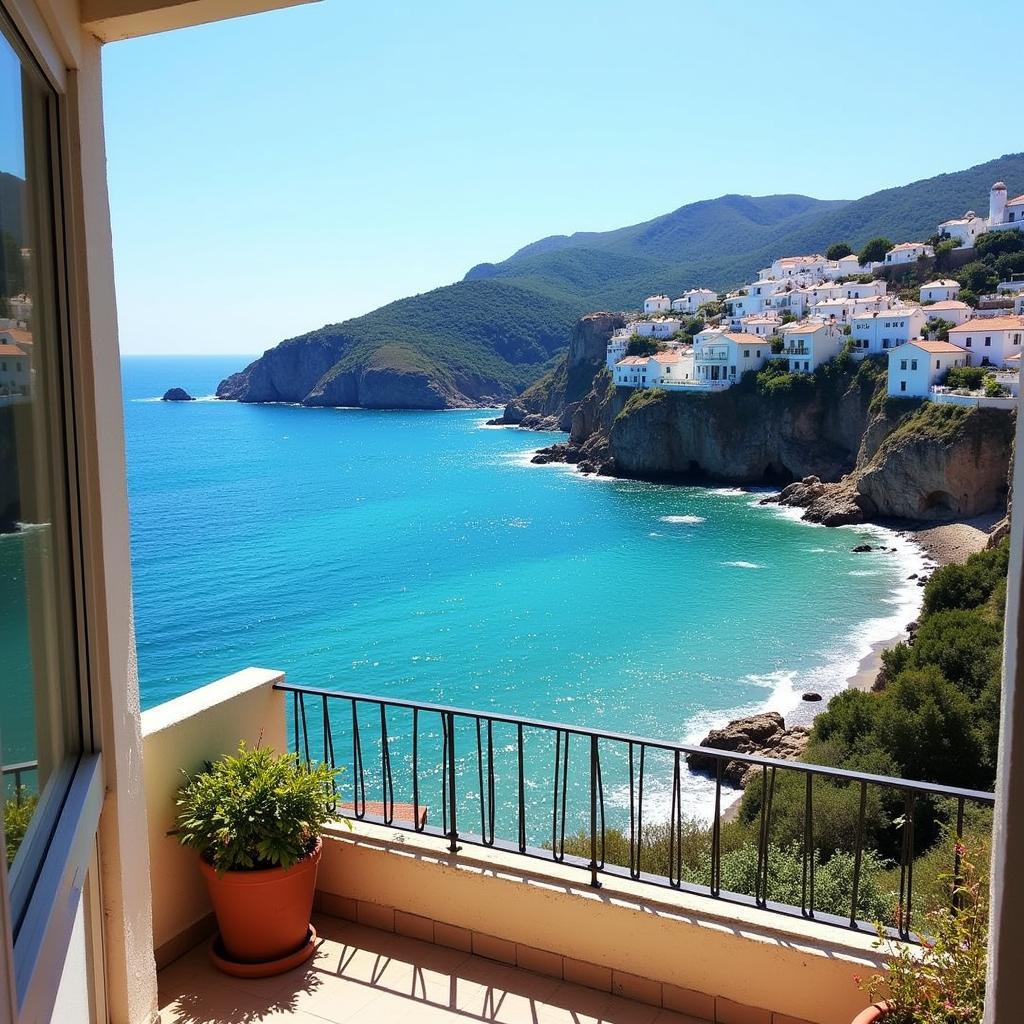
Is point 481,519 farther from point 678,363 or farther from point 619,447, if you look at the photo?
point 678,363

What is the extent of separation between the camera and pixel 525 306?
12162cm

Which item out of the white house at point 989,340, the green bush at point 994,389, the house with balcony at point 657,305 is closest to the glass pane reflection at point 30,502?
the green bush at point 994,389

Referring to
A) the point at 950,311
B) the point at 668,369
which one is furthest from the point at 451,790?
the point at 668,369

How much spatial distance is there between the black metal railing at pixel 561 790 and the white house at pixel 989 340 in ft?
102

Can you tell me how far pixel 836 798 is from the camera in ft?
41.4

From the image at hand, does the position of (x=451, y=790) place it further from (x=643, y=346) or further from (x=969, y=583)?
(x=643, y=346)

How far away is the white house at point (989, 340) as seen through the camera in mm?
42562

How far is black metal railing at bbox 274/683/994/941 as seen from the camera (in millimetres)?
3285

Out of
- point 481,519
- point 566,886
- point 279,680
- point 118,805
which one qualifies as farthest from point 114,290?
point 481,519

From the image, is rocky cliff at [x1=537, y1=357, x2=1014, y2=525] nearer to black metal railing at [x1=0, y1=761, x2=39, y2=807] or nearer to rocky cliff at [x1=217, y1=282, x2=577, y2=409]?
black metal railing at [x1=0, y1=761, x2=39, y2=807]

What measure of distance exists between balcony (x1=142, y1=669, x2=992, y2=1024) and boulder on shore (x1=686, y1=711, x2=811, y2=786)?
15364mm

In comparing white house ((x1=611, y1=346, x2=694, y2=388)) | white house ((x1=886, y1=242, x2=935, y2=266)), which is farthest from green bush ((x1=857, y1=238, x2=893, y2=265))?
white house ((x1=611, y1=346, x2=694, y2=388))

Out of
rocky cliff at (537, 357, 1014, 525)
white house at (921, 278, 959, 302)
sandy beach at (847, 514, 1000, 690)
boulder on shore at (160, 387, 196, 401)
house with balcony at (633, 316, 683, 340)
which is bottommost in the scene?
sandy beach at (847, 514, 1000, 690)

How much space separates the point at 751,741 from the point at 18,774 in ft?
61.0
